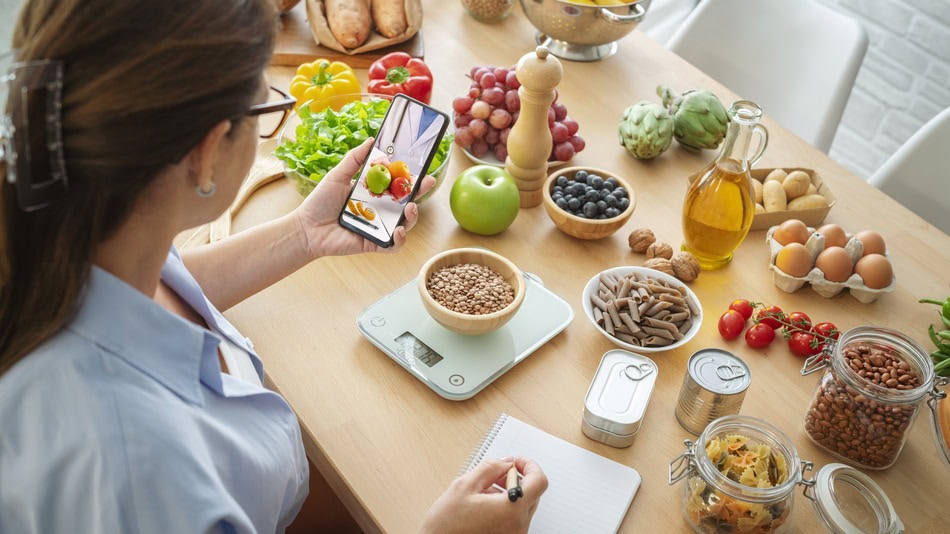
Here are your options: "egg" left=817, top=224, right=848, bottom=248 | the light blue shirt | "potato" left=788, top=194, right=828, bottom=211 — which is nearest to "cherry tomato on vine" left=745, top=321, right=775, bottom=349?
"egg" left=817, top=224, right=848, bottom=248

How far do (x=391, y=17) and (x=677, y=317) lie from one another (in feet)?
3.60

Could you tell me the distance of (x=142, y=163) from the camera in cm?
71

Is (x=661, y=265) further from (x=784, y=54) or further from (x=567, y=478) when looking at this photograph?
(x=784, y=54)

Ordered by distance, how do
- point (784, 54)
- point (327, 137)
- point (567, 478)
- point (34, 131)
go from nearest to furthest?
point (34, 131) < point (567, 478) < point (327, 137) < point (784, 54)

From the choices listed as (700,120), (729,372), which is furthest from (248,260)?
(700,120)

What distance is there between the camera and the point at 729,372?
43.4 inches

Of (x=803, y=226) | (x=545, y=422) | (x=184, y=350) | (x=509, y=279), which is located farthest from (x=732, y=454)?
(x=184, y=350)

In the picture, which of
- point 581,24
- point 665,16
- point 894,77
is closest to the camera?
point 581,24

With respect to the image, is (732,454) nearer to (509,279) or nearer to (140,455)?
(509,279)

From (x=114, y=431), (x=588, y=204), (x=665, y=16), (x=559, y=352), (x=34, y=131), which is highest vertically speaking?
(x=34, y=131)

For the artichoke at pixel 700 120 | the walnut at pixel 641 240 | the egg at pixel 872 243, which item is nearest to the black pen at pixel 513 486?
the walnut at pixel 641 240

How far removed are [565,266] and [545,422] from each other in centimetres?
36

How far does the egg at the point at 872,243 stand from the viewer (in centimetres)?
136

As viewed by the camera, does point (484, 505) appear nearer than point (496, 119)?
Yes
